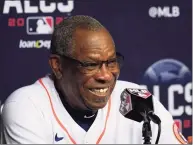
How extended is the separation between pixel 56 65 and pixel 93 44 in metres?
0.18

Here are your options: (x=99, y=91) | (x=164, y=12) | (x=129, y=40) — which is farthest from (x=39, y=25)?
(x=99, y=91)

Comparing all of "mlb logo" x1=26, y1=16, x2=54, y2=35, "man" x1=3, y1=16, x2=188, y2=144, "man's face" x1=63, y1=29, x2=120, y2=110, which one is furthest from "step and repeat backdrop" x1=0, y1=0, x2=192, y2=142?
"man's face" x1=63, y1=29, x2=120, y2=110

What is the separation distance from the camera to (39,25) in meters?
2.49

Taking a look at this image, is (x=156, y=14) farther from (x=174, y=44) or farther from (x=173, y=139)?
(x=173, y=139)

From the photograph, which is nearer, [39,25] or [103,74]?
[103,74]

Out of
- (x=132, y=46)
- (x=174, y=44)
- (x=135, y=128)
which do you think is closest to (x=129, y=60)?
(x=132, y=46)

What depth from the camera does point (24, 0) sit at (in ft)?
8.08

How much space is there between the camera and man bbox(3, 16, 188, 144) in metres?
1.48

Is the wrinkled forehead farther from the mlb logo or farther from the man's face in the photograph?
the mlb logo

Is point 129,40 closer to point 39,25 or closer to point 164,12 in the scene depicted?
point 164,12

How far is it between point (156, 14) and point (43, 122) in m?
1.15

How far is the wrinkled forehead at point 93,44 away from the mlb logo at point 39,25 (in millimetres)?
1016

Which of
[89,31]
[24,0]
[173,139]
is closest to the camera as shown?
[89,31]

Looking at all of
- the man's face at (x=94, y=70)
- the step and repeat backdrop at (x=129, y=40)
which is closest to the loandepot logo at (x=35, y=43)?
the step and repeat backdrop at (x=129, y=40)
